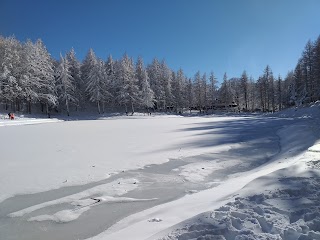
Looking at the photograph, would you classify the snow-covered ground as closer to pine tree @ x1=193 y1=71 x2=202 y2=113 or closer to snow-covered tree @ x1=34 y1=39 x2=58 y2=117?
snow-covered tree @ x1=34 y1=39 x2=58 y2=117

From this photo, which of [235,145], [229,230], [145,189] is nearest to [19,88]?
[235,145]

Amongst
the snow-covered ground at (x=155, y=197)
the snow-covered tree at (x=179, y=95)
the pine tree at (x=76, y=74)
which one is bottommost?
the snow-covered ground at (x=155, y=197)

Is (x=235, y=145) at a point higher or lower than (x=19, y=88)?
lower

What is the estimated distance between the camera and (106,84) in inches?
2763

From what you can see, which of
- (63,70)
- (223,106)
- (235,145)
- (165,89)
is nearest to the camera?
(235,145)

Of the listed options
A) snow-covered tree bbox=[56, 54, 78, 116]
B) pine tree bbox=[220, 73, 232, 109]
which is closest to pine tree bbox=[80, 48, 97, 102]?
snow-covered tree bbox=[56, 54, 78, 116]

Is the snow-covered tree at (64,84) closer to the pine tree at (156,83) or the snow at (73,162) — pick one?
the pine tree at (156,83)

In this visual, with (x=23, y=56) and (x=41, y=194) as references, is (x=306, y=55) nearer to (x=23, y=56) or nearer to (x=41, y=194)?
(x=23, y=56)

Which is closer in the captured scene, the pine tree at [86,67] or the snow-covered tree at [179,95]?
the pine tree at [86,67]

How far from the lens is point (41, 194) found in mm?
6793

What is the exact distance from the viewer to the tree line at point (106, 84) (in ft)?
183

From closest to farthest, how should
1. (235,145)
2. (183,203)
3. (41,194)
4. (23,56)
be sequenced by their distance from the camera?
1. (183,203)
2. (41,194)
3. (235,145)
4. (23,56)

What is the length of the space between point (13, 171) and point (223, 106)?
9176 centimetres

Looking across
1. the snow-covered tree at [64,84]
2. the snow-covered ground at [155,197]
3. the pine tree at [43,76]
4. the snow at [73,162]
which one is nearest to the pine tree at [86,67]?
the snow-covered tree at [64,84]
